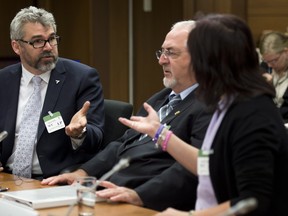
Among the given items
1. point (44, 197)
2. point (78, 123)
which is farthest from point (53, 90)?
point (44, 197)

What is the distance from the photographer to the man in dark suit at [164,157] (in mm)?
2699

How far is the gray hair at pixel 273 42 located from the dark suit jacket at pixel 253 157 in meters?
3.84

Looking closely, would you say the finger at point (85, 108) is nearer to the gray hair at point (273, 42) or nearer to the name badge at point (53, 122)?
the name badge at point (53, 122)

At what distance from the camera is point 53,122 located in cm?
354

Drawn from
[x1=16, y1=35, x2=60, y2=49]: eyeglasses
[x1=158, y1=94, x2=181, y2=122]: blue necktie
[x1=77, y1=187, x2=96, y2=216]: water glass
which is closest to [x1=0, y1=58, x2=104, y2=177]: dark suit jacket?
[x1=16, y1=35, x2=60, y2=49]: eyeglasses

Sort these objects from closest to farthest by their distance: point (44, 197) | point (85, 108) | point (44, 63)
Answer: point (44, 197) < point (85, 108) < point (44, 63)

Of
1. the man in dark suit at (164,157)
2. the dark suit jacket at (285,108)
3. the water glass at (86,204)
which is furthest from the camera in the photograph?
the dark suit jacket at (285,108)

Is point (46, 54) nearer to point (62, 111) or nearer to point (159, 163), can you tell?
point (62, 111)

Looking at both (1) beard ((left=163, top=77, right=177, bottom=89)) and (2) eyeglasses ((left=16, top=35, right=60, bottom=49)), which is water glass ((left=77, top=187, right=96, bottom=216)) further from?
(2) eyeglasses ((left=16, top=35, right=60, bottom=49))

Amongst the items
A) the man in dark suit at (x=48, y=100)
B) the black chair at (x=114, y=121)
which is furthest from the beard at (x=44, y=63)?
the black chair at (x=114, y=121)

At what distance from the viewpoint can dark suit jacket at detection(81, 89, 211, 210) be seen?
2.71 m

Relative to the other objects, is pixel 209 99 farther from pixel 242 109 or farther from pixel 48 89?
pixel 48 89

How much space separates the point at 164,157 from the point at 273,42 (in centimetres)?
324

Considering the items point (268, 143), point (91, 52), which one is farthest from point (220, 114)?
point (91, 52)
